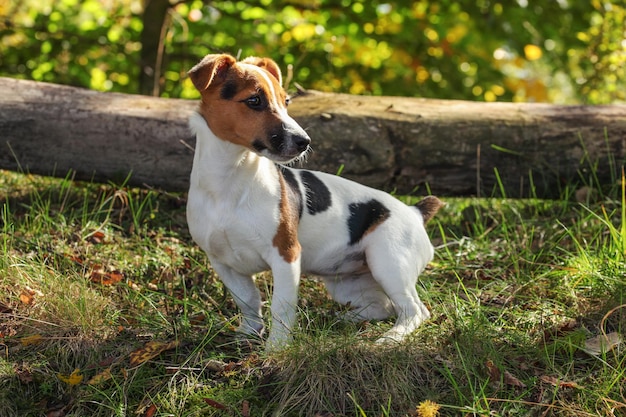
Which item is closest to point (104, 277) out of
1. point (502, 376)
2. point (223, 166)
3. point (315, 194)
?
point (223, 166)

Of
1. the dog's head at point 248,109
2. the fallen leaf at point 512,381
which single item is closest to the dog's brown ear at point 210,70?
the dog's head at point 248,109

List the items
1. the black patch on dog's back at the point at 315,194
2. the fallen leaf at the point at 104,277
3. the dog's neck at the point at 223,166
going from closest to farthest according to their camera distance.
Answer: the dog's neck at the point at 223,166 < the black patch on dog's back at the point at 315,194 < the fallen leaf at the point at 104,277

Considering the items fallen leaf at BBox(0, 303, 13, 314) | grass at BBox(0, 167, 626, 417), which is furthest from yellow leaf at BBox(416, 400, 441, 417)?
fallen leaf at BBox(0, 303, 13, 314)

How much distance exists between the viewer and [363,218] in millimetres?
4277

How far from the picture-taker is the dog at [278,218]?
3.69 metres

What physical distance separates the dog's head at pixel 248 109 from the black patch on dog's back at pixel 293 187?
0.45 metres

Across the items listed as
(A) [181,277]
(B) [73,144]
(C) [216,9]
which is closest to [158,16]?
(C) [216,9]

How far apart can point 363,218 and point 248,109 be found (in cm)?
96

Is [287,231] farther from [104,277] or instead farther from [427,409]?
[104,277]

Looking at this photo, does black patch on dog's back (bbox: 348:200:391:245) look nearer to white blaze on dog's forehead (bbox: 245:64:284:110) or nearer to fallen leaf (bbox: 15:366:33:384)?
white blaze on dog's forehead (bbox: 245:64:284:110)

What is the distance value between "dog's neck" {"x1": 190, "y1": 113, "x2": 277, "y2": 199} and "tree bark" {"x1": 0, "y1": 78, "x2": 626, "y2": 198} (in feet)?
5.12

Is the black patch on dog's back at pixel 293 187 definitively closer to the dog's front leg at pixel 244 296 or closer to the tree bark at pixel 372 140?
the dog's front leg at pixel 244 296

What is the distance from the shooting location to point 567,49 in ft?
24.6

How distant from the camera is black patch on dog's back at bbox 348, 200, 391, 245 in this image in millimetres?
4246
